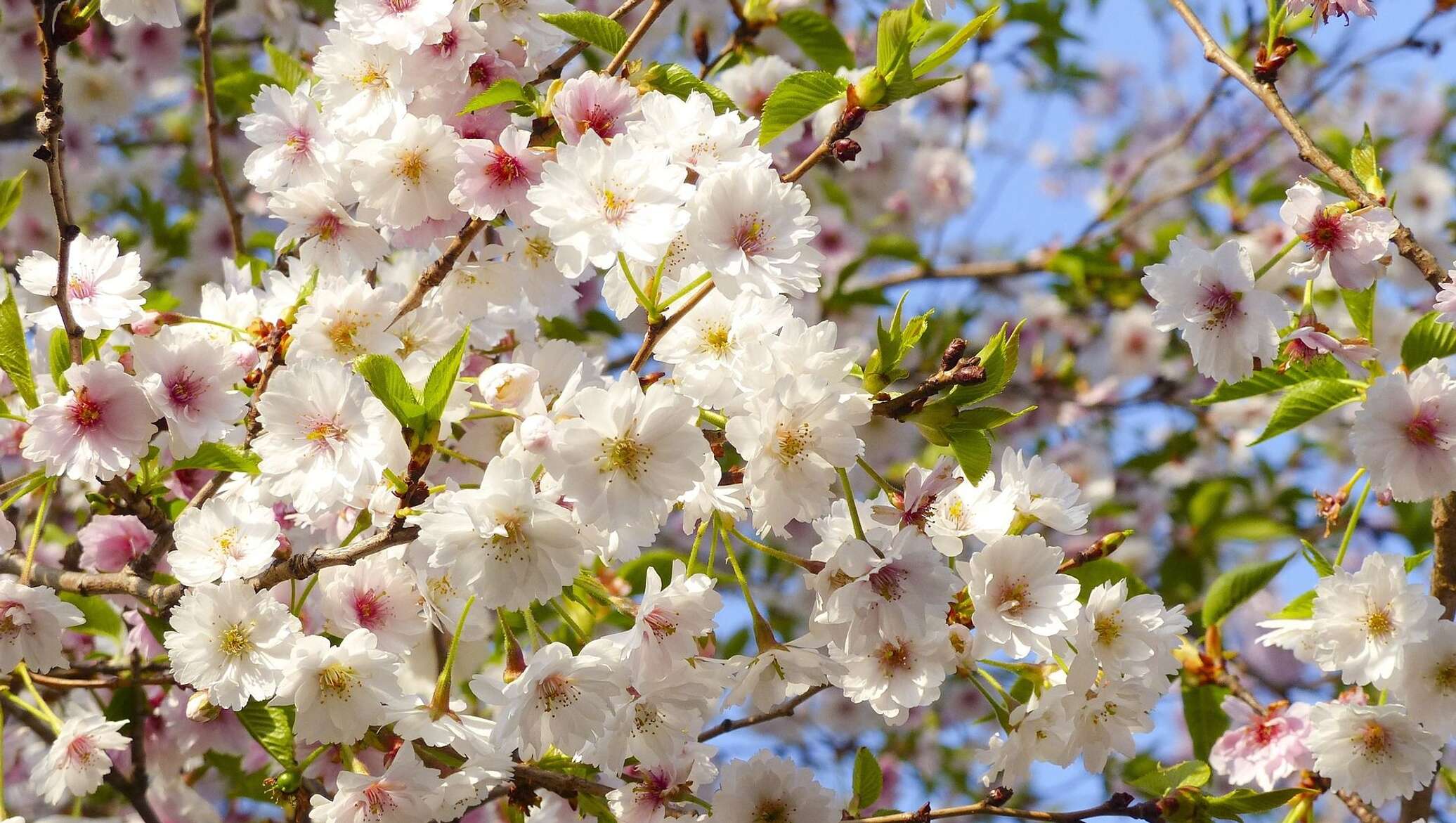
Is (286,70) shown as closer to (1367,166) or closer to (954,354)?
(954,354)

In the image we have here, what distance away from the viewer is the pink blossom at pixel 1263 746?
6.39 ft

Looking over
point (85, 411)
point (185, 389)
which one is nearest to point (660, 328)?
point (185, 389)

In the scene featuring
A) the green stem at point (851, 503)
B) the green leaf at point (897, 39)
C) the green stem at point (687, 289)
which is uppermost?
the green leaf at point (897, 39)

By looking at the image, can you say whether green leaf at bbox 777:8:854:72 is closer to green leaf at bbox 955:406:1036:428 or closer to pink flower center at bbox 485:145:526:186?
pink flower center at bbox 485:145:526:186

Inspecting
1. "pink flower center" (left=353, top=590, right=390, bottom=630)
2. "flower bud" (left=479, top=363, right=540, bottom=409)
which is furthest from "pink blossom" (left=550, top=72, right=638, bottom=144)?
"pink flower center" (left=353, top=590, right=390, bottom=630)

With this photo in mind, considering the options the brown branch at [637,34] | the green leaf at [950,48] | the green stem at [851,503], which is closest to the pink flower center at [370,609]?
the green stem at [851,503]

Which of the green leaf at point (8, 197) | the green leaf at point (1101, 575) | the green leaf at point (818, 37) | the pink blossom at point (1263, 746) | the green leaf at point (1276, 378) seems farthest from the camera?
the green leaf at point (818, 37)

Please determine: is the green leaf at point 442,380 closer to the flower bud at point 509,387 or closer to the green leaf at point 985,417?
the flower bud at point 509,387

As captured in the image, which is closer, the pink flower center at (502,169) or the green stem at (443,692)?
the green stem at (443,692)

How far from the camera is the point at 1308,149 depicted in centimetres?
172

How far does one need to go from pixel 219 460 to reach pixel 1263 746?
1.73 metres

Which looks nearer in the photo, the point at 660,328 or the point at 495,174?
the point at 660,328

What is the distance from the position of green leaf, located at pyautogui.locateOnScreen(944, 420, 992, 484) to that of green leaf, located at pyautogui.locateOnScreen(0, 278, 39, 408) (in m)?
1.24

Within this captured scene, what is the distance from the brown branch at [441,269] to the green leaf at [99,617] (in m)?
0.76
